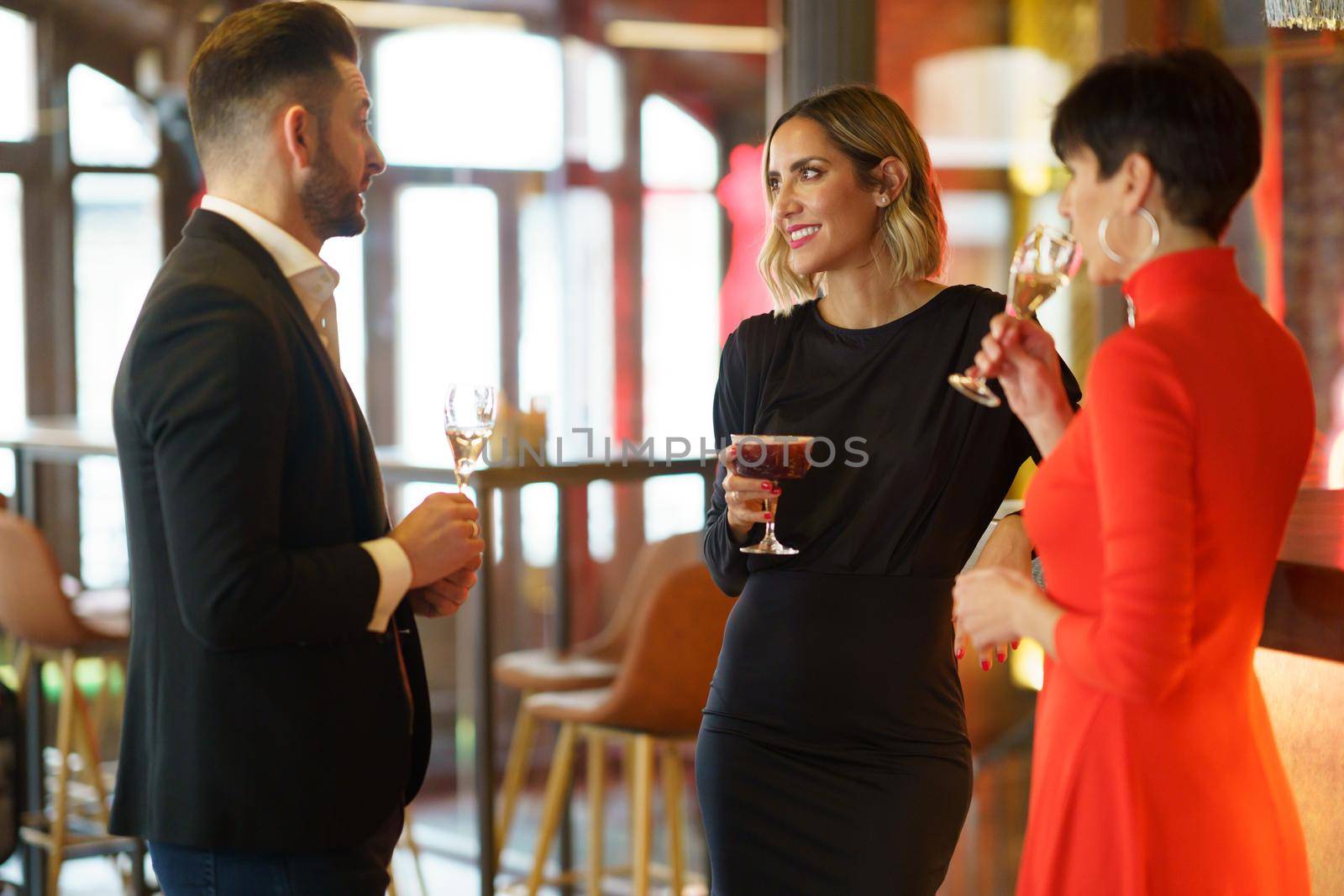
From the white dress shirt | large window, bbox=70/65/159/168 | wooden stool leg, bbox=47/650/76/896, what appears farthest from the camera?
large window, bbox=70/65/159/168

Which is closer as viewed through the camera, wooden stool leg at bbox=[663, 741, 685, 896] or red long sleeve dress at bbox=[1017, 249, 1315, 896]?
red long sleeve dress at bbox=[1017, 249, 1315, 896]

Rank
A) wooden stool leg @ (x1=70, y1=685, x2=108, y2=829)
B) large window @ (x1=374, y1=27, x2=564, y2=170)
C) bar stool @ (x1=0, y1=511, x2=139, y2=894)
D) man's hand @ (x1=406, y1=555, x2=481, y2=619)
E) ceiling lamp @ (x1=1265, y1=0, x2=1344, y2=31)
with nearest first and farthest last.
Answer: man's hand @ (x1=406, y1=555, x2=481, y2=619) < ceiling lamp @ (x1=1265, y1=0, x2=1344, y2=31) < bar stool @ (x1=0, y1=511, x2=139, y2=894) < wooden stool leg @ (x1=70, y1=685, x2=108, y2=829) < large window @ (x1=374, y1=27, x2=564, y2=170)

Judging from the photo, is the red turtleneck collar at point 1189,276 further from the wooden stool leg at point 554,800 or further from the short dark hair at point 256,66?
the wooden stool leg at point 554,800

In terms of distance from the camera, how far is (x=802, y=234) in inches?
82.4

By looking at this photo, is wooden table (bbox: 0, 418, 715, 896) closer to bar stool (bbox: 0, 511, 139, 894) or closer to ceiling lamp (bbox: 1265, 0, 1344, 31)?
bar stool (bbox: 0, 511, 139, 894)

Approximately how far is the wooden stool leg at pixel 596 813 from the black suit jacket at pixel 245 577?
216 cm

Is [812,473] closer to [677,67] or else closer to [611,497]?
[611,497]

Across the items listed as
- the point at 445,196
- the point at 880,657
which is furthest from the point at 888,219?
the point at 445,196

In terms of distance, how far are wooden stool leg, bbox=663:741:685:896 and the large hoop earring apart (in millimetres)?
2500

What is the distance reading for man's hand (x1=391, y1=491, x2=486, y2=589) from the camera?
1688 millimetres

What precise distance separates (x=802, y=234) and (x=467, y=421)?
57 centimetres

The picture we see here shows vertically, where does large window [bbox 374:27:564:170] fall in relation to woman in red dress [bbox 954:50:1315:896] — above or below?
above

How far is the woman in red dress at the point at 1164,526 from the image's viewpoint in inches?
50.3

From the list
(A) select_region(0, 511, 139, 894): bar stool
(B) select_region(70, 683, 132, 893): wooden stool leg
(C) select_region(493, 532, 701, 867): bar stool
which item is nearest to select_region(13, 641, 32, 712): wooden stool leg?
(A) select_region(0, 511, 139, 894): bar stool
